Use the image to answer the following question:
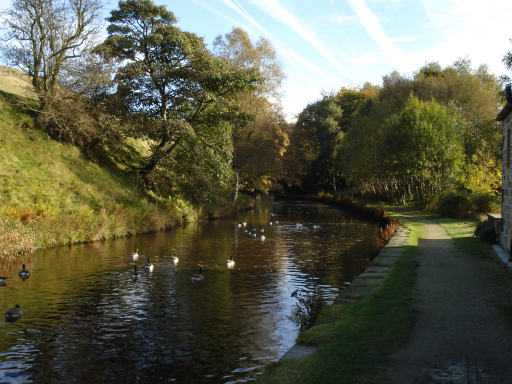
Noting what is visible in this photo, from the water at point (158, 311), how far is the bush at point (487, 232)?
18.5ft

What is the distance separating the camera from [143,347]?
32.6 ft

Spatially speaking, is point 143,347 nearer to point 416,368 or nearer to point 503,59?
point 416,368

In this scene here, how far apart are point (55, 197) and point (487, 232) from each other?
77.6 ft

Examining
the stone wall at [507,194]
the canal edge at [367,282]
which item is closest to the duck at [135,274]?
the canal edge at [367,282]

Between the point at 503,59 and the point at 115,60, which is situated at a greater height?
the point at 115,60

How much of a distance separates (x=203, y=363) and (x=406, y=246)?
1402 centimetres

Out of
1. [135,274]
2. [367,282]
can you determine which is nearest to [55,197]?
[135,274]

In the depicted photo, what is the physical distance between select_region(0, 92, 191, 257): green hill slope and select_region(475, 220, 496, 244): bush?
20.6 m

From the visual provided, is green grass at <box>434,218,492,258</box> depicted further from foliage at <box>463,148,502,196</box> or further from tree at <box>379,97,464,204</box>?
tree at <box>379,97,464,204</box>

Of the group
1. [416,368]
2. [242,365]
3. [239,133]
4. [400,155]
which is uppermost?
[239,133]

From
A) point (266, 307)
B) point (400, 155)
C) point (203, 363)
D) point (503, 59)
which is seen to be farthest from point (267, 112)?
point (203, 363)

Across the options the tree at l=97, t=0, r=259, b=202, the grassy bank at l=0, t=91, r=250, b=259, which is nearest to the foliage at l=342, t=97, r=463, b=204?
the tree at l=97, t=0, r=259, b=202

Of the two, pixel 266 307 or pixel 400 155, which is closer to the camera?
pixel 266 307

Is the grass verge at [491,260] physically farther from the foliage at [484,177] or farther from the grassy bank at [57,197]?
the grassy bank at [57,197]
